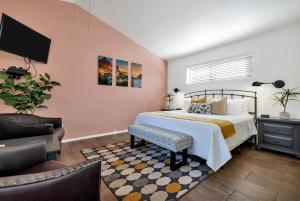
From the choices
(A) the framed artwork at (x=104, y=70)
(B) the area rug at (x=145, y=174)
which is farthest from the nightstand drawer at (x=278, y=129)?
(A) the framed artwork at (x=104, y=70)

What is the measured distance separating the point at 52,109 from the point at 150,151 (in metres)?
2.34

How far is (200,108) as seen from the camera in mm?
3436

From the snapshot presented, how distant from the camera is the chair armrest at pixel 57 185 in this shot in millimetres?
539

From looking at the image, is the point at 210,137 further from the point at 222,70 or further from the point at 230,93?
the point at 222,70

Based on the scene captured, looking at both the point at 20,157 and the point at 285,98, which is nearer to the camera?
the point at 20,157

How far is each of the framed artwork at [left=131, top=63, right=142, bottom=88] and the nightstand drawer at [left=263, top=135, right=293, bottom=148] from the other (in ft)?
11.3

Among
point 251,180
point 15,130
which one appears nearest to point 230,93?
point 251,180

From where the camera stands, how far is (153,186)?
1.76 meters

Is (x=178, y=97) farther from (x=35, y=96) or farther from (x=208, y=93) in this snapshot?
(x=35, y=96)

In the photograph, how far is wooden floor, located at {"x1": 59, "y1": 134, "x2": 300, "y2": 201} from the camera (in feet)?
5.27

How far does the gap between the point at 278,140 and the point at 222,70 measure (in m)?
2.11

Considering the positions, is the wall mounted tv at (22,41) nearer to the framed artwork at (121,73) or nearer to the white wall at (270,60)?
the framed artwork at (121,73)

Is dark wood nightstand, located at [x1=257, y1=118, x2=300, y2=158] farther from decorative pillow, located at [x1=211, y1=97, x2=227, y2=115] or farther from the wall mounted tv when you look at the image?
the wall mounted tv

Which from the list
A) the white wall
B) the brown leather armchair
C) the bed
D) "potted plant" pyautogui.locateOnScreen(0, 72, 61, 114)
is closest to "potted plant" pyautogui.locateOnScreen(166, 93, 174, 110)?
the white wall
